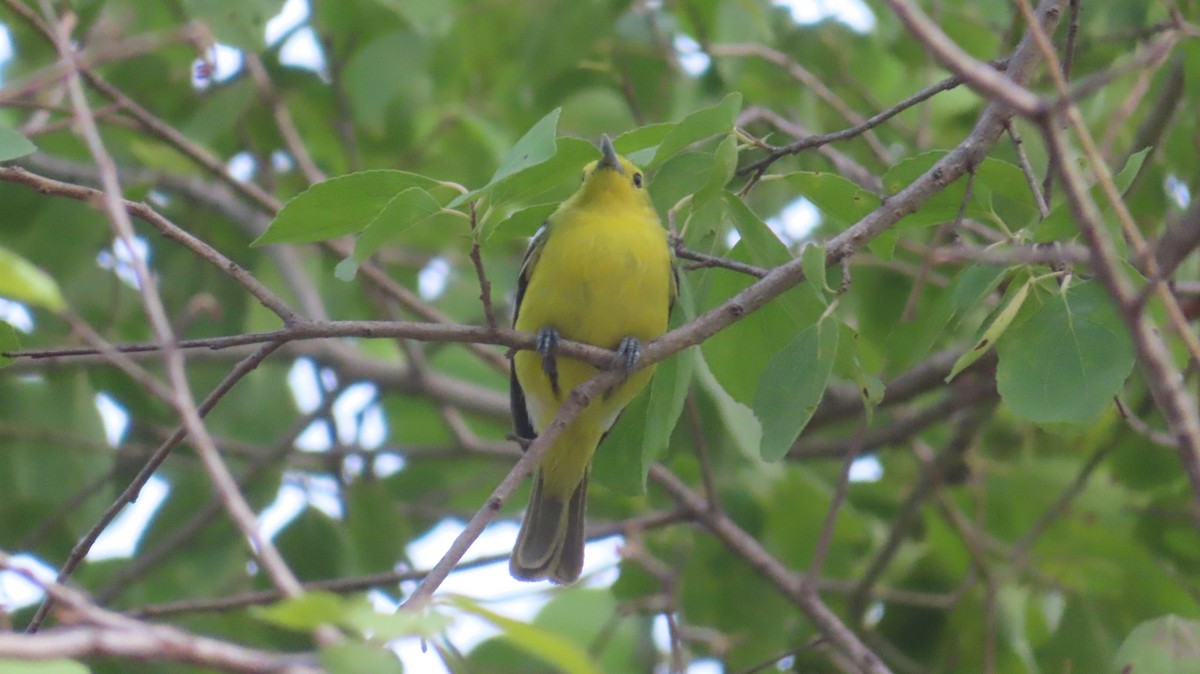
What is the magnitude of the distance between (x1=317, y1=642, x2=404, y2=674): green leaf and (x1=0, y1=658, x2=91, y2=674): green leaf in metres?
0.31

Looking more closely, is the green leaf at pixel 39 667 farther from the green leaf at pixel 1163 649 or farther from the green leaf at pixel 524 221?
the green leaf at pixel 1163 649

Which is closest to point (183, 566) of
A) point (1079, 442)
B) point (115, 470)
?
point (115, 470)

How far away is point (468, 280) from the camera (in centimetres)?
724

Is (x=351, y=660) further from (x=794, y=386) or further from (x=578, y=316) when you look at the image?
(x=578, y=316)

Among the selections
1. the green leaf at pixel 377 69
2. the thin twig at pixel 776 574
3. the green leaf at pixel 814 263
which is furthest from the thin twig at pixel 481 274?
the green leaf at pixel 377 69

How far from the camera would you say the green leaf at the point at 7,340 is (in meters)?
3.02

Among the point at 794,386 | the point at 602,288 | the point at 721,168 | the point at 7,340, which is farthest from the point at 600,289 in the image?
the point at 7,340

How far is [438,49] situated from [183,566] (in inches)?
110

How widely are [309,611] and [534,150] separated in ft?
4.38

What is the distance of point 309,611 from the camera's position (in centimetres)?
170

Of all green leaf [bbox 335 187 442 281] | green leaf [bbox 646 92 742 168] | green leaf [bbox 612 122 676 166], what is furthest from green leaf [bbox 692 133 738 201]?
green leaf [bbox 335 187 442 281]

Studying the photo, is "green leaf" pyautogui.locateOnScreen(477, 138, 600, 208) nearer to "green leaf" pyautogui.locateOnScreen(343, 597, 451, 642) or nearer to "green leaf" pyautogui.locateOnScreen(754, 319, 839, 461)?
"green leaf" pyautogui.locateOnScreen(754, 319, 839, 461)

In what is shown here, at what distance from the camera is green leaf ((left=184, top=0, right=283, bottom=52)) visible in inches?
170

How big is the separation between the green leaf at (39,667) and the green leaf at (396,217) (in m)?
1.28
